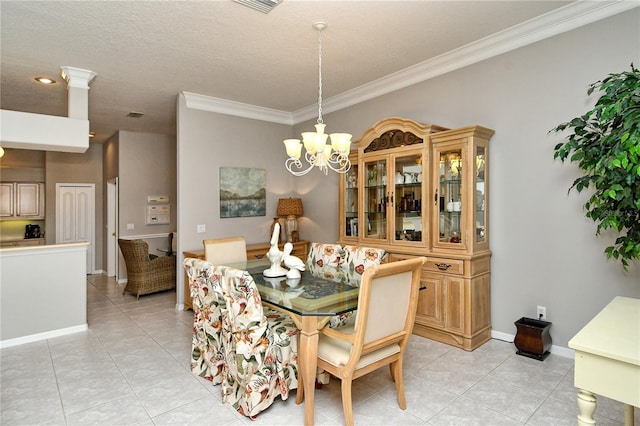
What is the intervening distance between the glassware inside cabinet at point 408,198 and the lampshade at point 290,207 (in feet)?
6.30

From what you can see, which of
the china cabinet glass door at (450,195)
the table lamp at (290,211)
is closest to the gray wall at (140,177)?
the table lamp at (290,211)

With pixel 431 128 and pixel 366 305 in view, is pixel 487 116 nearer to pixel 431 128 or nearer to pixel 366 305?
pixel 431 128

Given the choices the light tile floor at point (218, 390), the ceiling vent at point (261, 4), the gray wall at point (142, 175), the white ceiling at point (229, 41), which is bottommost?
the light tile floor at point (218, 390)

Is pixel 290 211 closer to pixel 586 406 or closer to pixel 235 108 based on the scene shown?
pixel 235 108

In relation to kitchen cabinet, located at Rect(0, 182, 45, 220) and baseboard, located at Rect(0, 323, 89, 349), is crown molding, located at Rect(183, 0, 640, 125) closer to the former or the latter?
baseboard, located at Rect(0, 323, 89, 349)

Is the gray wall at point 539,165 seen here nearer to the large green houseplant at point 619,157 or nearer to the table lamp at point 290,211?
the large green houseplant at point 619,157

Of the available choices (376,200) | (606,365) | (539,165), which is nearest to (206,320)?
(376,200)

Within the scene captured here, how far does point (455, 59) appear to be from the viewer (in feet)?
11.7

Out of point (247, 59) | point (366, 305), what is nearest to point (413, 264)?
point (366, 305)

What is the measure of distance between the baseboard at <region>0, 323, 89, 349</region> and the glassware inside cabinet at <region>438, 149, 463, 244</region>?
4034mm

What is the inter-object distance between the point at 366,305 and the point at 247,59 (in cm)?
285

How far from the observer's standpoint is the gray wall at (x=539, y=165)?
109 inches

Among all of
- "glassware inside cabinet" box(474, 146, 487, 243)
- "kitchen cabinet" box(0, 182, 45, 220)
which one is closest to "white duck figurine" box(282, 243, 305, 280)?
"glassware inside cabinet" box(474, 146, 487, 243)

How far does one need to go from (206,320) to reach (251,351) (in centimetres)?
61
